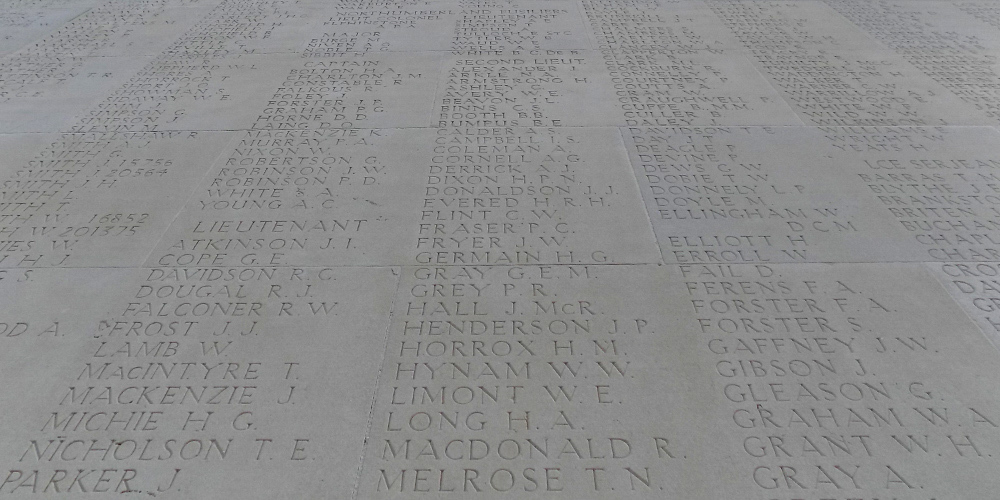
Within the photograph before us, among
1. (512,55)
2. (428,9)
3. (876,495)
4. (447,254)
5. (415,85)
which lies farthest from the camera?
(428,9)

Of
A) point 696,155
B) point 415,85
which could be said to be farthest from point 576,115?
point 415,85

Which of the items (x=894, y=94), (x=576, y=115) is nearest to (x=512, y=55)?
(x=576, y=115)

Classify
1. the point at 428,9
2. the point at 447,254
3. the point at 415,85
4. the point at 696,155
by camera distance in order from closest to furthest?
the point at 447,254
the point at 696,155
the point at 415,85
the point at 428,9

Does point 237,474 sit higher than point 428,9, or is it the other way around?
point 428,9

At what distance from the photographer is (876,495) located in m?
3.78

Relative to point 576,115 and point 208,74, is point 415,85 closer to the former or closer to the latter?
point 576,115

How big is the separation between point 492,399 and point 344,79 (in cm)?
653

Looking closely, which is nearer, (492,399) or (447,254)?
(492,399)

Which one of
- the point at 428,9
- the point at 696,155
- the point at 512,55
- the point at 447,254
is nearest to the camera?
the point at 447,254

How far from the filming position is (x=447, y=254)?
5848mm

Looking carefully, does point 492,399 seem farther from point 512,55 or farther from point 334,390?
point 512,55

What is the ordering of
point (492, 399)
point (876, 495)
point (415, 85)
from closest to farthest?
point (876, 495) < point (492, 399) < point (415, 85)

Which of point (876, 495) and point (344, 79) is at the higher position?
point (344, 79)

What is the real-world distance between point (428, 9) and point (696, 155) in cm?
739
